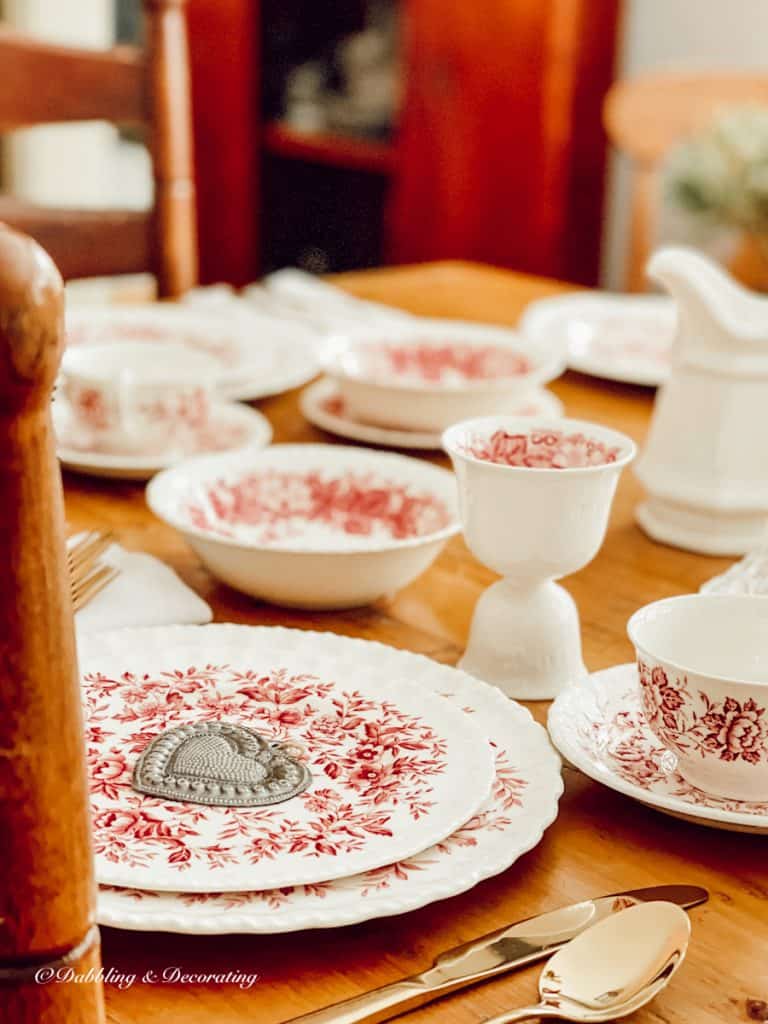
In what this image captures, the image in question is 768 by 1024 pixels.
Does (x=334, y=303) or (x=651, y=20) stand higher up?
(x=651, y=20)

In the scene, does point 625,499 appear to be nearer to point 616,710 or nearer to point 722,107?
point 616,710

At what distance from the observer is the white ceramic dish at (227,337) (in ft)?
4.65

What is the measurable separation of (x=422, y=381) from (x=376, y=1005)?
900 mm

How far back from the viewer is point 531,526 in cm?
78

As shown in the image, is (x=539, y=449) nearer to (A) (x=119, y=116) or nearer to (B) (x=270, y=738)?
(B) (x=270, y=738)

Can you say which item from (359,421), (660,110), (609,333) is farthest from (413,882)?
(660,110)

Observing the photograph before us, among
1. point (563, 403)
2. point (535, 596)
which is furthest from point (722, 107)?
point (535, 596)

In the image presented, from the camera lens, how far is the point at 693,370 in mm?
1031

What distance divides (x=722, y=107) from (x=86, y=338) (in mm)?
1367

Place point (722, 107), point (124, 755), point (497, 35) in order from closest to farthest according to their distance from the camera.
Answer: point (124, 755) → point (722, 107) → point (497, 35)

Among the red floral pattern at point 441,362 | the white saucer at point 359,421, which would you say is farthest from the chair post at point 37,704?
the red floral pattern at point 441,362

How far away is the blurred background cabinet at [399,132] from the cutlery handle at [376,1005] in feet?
9.29

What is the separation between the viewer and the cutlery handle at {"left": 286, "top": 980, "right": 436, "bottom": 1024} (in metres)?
0.51

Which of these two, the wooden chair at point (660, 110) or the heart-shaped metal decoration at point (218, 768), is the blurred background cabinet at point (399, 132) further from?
the heart-shaped metal decoration at point (218, 768)
